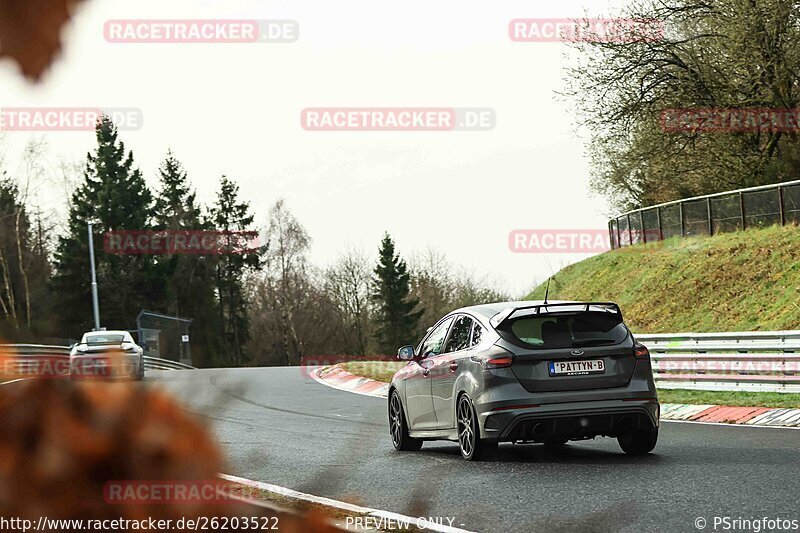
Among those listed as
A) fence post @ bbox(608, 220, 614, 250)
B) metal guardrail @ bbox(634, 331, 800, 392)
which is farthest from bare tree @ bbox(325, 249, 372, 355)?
metal guardrail @ bbox(634, 331, 800, 392)

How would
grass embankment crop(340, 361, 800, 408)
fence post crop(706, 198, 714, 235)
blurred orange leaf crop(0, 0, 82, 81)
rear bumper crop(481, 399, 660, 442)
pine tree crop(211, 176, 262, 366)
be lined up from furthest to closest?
fence post crop(706, 198, 714, 235) < grass embankment crop(340, 361, 800, 408) < rear bumper crop(481, 399, 660, 442) < pine tree crop(211, 176, 262, 366) < blurred orange leaf crop(0, 0, 82, 81)

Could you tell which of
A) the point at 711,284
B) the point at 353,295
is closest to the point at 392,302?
the point at 353,295

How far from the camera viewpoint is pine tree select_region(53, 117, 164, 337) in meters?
1.32

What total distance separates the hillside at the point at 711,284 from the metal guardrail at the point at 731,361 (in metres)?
6.52

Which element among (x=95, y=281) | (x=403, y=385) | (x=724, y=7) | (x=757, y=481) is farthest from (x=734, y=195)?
(x=95, y=281)

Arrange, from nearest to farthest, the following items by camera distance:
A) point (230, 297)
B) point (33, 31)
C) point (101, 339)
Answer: point (33, 31), point (101, 339), point (230, 297)

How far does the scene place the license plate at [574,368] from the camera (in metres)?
10.8

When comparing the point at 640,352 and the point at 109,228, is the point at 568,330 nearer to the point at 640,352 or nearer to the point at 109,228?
the point at 640,352

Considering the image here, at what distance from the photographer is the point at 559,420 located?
10.6 meters

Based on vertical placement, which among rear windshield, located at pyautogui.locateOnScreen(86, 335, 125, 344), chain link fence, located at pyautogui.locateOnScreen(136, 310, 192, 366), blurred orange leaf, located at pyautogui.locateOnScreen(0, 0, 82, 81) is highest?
blurred orange leaf, located at pyautogui.locateOnScreen(0, 0, 82, 81)

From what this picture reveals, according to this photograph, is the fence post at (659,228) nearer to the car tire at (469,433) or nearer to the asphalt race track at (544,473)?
the asphalt race track at (544,473)

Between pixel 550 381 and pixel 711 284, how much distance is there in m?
24.1

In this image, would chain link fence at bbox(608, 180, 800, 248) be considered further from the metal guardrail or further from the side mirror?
the side mirror

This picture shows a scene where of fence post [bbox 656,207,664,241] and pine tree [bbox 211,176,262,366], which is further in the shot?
fence post [bbox 656,207,664,241]
